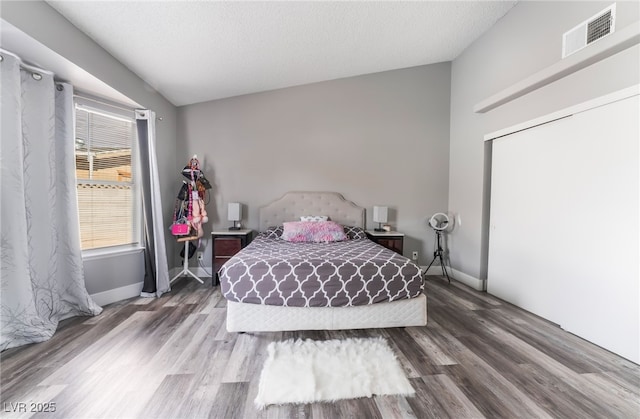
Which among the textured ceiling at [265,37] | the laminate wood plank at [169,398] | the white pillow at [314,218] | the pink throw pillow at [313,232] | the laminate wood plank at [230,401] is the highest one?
the textured ceiling at [265,37]

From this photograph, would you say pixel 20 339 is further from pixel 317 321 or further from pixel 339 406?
pixel 339 406

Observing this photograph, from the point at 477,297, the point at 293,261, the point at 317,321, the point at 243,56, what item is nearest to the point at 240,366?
the point at 317,321

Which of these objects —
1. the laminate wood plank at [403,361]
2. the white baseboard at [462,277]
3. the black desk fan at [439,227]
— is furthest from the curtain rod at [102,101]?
the white baseboard at [462,277]

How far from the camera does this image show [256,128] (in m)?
4.25

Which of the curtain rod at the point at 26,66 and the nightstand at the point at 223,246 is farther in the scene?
the nightstand at the point at 223,246

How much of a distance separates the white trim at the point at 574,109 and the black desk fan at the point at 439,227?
56.4 inches

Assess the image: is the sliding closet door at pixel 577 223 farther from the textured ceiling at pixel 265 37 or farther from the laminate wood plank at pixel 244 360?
the laminate wood plank at pixel 244 360

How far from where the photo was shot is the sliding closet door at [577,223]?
6.86 ft

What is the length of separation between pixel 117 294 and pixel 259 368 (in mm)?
2341

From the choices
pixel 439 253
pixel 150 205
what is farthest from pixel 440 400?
pixel 150 205

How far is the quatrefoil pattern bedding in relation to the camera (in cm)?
227

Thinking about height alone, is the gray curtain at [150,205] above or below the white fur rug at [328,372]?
above

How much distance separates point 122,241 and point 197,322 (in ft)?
5.36

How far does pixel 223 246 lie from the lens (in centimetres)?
376
